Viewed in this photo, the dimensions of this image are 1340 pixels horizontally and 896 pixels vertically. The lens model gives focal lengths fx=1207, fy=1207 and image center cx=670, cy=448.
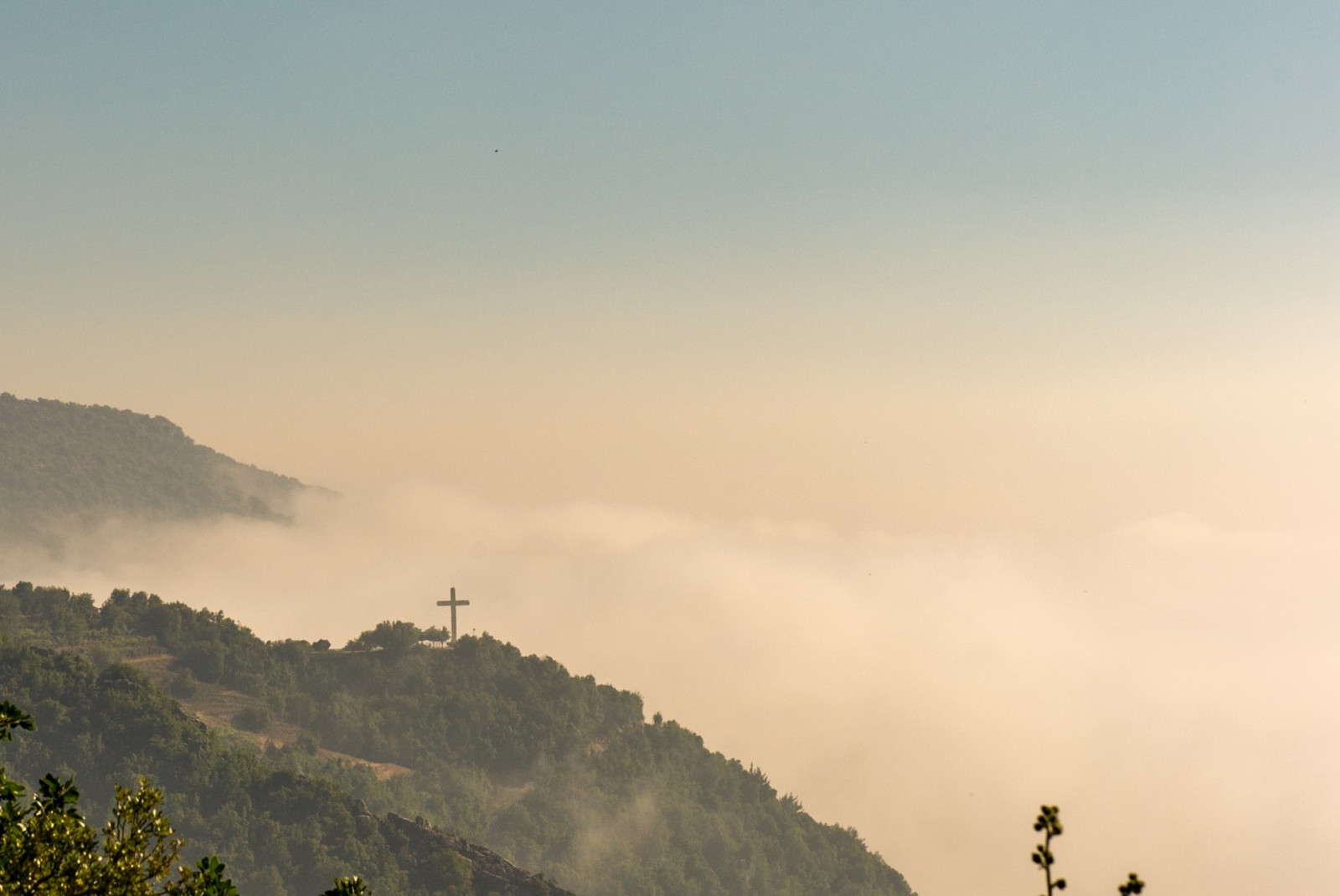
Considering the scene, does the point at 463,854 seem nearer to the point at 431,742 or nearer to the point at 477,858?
the point at 477,858

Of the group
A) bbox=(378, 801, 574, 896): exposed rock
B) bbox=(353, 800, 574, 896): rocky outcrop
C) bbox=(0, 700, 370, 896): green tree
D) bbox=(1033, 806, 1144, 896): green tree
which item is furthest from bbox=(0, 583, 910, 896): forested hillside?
bbox=(1033, 806, 1144, 896): green tree

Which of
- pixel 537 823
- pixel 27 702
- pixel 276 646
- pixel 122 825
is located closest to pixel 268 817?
pixel 27 702

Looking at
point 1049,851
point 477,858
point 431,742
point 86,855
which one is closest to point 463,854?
point 477,858

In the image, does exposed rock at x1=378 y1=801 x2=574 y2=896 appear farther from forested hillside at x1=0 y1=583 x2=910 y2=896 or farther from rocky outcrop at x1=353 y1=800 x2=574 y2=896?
forested hillside at x1=0 y1=583 x2=910 y2=896

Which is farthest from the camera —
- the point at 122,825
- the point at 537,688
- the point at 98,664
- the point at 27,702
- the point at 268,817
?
the point at 537,688

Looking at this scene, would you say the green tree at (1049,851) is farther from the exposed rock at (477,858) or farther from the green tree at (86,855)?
the exposed rock at (477,858)

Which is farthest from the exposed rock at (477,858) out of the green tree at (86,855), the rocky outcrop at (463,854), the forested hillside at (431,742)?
the green tree at (86,855)

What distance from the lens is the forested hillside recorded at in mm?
113562

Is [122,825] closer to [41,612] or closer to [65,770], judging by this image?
[65,770]

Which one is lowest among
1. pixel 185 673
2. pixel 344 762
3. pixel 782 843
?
pixel 782 843

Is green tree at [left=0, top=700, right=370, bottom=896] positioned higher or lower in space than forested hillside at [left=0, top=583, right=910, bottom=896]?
higher

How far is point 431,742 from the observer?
146 m

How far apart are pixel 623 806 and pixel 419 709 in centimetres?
2778

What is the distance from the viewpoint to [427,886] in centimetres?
9612
